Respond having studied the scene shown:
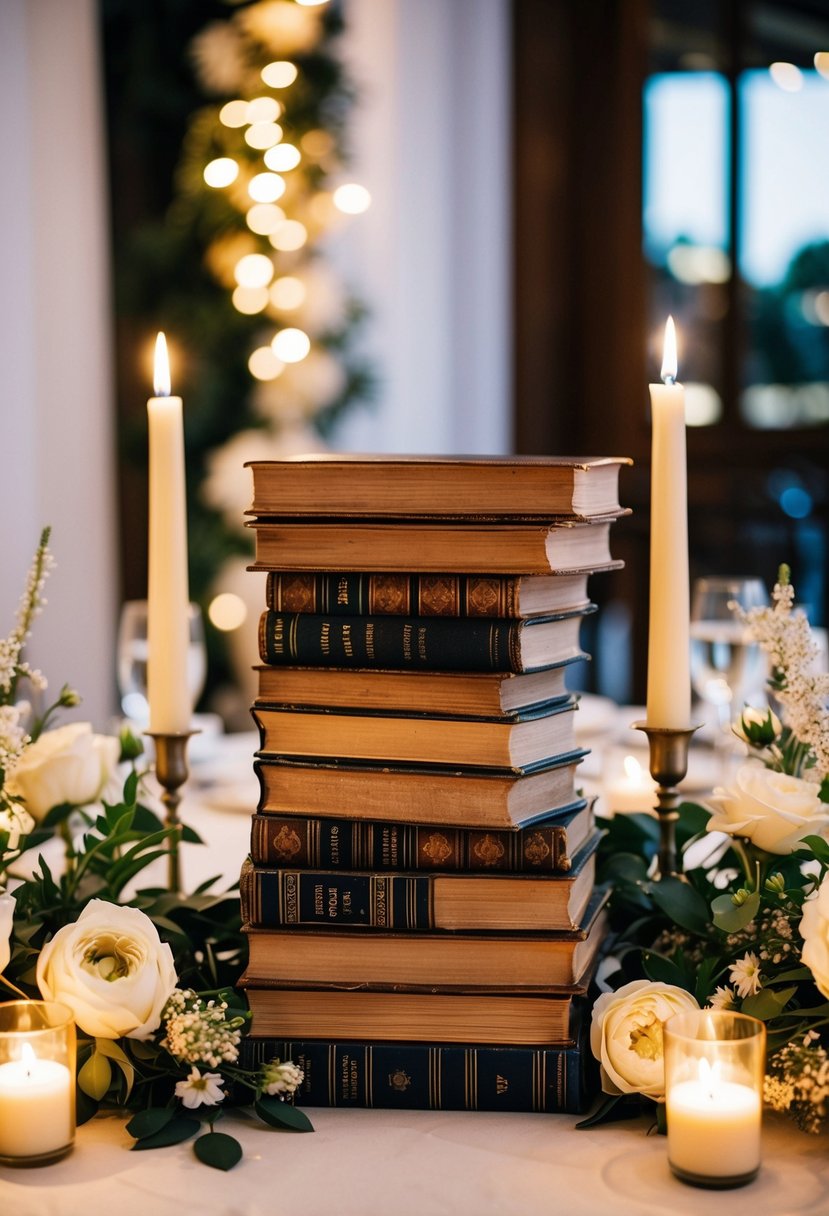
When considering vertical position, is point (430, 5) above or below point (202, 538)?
above

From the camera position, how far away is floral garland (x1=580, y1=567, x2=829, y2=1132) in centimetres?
70

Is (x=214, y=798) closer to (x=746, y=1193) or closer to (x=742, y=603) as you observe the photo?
(x=742, y=603)

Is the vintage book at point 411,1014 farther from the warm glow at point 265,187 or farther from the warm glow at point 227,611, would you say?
the warm glow at point 265,187

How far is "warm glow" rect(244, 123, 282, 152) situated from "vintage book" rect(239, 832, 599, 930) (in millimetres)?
2638

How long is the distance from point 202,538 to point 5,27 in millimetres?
1176

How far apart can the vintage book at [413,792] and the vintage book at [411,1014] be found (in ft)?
0.32

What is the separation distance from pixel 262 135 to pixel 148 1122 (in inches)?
109

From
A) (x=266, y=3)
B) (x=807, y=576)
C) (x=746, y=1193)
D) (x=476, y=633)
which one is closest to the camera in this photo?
(x=746, y=1193)

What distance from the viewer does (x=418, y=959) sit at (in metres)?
0.77

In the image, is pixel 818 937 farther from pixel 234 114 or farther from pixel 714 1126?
pixel 234 114

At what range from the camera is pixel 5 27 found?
289cm

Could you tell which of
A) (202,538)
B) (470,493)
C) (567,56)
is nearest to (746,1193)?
(470,493)

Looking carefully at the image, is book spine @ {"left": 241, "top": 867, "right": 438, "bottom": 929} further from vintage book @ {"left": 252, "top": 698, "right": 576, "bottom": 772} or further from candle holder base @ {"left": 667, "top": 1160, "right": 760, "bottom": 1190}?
candle holder base @ {"left": 667, "top": 1160, "right": 760, "bottom": 1190}

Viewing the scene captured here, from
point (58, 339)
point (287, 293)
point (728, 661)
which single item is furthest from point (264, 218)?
point (728, 661)
